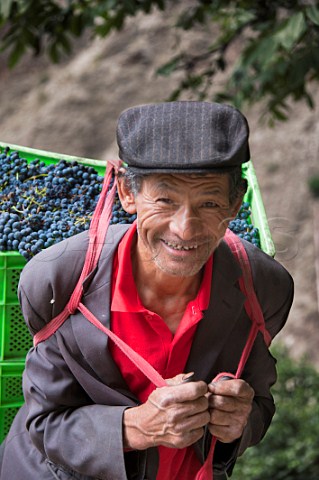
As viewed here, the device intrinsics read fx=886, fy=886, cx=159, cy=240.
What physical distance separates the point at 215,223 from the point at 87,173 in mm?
764

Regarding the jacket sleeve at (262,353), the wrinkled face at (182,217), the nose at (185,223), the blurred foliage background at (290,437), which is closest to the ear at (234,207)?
the wrinkled face at (182,217)

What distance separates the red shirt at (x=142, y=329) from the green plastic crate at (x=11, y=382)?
1.58 ft

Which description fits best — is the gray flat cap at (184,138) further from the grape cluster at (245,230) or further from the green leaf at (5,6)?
the green leaf at (5,6)

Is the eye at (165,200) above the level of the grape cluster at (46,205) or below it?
above

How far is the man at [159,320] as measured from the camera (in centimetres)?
170

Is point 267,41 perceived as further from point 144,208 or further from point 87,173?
point 144,208

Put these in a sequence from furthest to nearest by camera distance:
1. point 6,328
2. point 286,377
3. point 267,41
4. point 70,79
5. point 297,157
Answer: point 70,79, point 297,157, point 286,377, point 267,41, point 6,328

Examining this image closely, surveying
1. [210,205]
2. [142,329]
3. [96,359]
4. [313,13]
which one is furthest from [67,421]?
[313,13]

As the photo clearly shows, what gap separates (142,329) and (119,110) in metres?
7.18

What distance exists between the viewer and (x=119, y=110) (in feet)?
29.2

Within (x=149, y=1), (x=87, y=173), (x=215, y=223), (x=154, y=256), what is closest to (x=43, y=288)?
(x=154, y=256)

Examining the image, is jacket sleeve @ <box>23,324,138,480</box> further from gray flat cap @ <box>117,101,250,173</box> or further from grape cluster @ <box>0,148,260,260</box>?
gray flat cap @ <box>117,101,250,173</box>

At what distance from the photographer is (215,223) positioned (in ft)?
5.73

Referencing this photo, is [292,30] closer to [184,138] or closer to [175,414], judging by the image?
[184,138]
